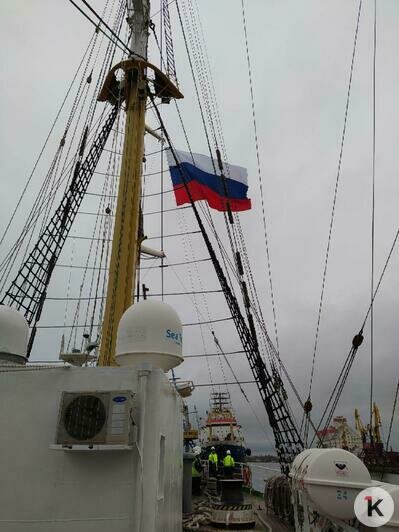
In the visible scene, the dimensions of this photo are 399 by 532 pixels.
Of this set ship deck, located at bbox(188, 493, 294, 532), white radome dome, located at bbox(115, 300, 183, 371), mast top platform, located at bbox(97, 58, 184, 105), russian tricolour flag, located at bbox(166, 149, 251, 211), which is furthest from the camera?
russian tricolour flag, located at bbox(166, 149, 251, 211)

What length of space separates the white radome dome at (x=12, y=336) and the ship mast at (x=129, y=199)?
7.66ft

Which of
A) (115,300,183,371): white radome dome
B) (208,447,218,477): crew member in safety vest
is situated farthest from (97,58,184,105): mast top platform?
(208,447,218,477): crew member in safety vest

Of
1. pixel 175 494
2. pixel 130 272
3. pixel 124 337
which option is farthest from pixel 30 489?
pixel 130 272

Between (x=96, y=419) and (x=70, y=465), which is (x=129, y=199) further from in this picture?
(x=70, y=465)

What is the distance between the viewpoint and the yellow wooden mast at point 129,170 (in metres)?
9.77

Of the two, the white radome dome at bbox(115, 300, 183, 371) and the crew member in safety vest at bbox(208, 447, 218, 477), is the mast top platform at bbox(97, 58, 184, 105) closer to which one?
the white radome dome at bbox(115, 300, 183, 371)

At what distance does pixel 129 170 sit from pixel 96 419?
320 inches

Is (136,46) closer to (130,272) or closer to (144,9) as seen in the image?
(144,9)

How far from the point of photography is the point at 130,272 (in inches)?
412

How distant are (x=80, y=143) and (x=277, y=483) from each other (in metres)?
12.4

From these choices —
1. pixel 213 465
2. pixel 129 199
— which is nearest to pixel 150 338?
Result: pixel 129 199

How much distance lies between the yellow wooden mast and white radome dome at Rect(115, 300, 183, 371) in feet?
10.6

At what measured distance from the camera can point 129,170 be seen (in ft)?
37.7

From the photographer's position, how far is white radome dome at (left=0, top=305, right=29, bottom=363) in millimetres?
6406
